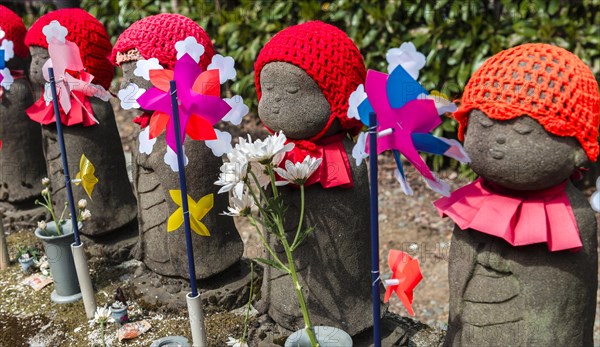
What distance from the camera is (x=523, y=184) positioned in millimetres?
1443

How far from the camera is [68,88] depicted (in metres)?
2.56

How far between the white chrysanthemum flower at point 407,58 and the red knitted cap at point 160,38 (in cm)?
104

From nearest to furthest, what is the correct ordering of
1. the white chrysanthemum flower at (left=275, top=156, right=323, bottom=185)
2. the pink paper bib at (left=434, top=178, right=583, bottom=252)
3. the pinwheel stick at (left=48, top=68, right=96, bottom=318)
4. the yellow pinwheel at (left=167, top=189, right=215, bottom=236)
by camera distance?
the pink paper bib at (left=434, top=178, right=583, bottom=252) → the white chrysanthemum flower at (left=275, top=156, right=323, bottom=185) → the yellow pinwheel at (left=167, top=189, right=215, bottom=236) → the pinwheel stick at (left=48, top=68, right=96, bottom=318)

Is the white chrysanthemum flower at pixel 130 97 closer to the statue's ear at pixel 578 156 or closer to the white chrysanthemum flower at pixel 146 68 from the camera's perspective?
the white chrysanthemum flower at pixel 146 68

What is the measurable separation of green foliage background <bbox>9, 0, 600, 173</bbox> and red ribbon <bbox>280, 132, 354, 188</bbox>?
2451 millimetres

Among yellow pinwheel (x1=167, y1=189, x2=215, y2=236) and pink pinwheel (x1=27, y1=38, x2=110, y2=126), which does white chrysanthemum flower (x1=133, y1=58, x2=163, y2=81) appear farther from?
pink pinwheel (x1=27, y1=38, x2=110, y2=126)

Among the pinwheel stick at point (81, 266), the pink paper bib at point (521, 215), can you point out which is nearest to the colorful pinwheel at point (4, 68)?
the pinwheel stick at point (81, 266)

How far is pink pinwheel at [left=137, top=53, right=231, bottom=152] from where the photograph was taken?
1.71 m

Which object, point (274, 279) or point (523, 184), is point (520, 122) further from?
point (274, 279)

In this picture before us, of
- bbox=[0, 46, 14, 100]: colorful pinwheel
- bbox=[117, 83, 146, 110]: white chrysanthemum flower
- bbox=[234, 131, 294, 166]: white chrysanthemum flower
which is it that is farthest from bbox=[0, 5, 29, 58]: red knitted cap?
bbox=[234, 131, 294, 166]: white chrysanthemum flower

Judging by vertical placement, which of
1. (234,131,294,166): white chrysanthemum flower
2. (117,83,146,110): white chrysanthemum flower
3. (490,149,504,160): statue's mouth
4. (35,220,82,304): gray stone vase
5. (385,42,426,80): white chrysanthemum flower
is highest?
(385,42,426,80): white chrysanthemum flower

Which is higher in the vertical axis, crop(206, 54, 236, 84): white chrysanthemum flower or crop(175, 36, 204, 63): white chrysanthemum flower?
crop(175, 36, 204, 63): white chrysanthemum flower

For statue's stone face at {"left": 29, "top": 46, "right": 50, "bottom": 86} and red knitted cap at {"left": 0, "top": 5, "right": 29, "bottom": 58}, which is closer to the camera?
statue's stone face at {"left": 29, "top": 46, "right": 50, "bottom": 86}

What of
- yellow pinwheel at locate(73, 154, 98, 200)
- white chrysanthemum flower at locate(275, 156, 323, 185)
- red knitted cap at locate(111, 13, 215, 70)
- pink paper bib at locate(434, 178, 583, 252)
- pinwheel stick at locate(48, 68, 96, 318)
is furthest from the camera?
yellow pinwheel at locate(73, 154, 98, 200)
